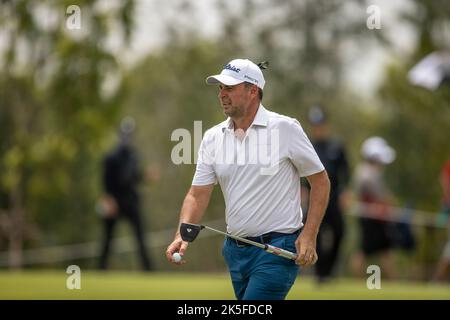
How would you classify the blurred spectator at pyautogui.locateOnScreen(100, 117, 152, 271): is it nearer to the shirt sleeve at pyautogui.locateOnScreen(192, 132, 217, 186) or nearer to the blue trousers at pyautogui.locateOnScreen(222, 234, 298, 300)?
the shirt sleeve at pyautogui.locateOnScreen(192, 132, 217, 186)

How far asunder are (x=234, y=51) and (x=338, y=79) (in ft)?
12.0

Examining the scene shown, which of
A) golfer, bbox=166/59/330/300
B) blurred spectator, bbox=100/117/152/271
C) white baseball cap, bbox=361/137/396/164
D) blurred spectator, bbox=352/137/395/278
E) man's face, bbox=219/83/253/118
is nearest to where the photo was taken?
golfer, bbox=166/59/330/300

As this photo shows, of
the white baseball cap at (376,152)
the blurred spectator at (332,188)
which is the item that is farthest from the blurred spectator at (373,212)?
the blurred spectator at (332,188)

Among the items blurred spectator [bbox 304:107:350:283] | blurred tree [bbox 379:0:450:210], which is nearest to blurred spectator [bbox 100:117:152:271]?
blurred spectator [bbox 304:107:350:283]

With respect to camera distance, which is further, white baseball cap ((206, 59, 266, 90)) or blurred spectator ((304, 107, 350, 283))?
blurred spectator ((304, 107, 350, 283))

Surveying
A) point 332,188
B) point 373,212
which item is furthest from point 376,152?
point 332,188

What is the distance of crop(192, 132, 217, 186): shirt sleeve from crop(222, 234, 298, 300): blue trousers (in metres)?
0.47

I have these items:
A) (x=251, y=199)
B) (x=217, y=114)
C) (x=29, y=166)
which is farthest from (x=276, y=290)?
(x=217, y=114)

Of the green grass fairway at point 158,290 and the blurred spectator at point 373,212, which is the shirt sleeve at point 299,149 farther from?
the blurred spectator at point 373,212

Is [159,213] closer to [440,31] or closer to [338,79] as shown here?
[338,79]

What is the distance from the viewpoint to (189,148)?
10039mm

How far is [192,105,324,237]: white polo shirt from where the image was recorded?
7.63 meters

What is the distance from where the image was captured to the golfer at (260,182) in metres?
7.61

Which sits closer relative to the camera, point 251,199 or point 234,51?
point 251,199
